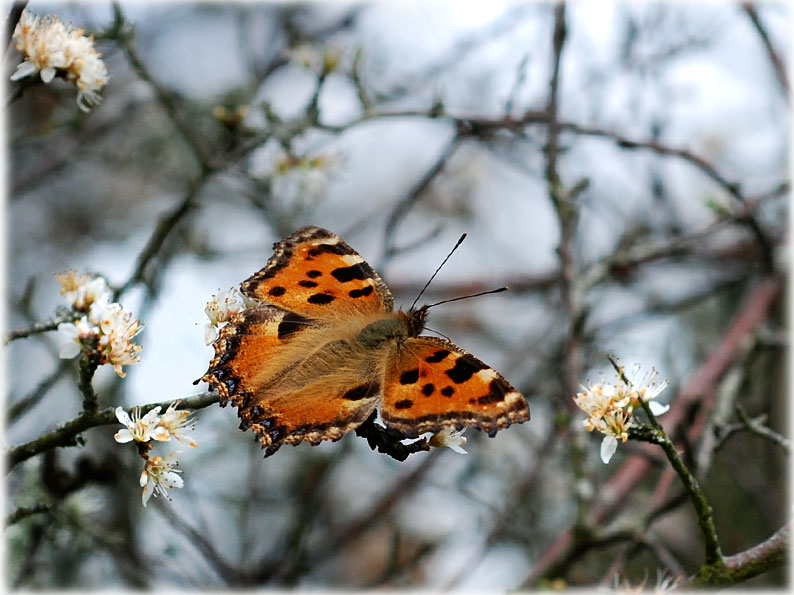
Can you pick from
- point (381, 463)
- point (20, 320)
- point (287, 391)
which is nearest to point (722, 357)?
point (381, 463)

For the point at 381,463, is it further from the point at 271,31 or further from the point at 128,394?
the point at 271,31

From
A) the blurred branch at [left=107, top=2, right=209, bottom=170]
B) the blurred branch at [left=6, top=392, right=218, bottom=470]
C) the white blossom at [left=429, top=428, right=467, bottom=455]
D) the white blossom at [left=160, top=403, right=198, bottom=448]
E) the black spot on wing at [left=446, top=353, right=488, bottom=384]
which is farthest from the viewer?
the blurred branch at [left=107, top=2, right=209, bottom=170]

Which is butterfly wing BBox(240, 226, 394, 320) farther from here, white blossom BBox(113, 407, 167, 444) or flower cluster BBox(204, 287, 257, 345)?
white blossom BBox(113, 407, 167, 444)

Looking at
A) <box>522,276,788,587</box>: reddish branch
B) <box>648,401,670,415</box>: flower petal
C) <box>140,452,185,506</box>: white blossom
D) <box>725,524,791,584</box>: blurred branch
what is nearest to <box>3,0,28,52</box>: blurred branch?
<box>140,452,185,506</box>: white blossom

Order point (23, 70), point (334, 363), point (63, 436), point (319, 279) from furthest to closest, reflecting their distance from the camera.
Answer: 1. point (319, 279)
2. point (334, 363)
3. point (23, 70)
4. point (63, 436)

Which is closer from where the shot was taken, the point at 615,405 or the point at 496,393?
the point at 615,405

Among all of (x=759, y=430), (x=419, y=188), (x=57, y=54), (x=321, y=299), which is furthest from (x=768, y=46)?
(x=57, y=54)

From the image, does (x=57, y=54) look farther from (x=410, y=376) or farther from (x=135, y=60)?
(x=410, y=376)
